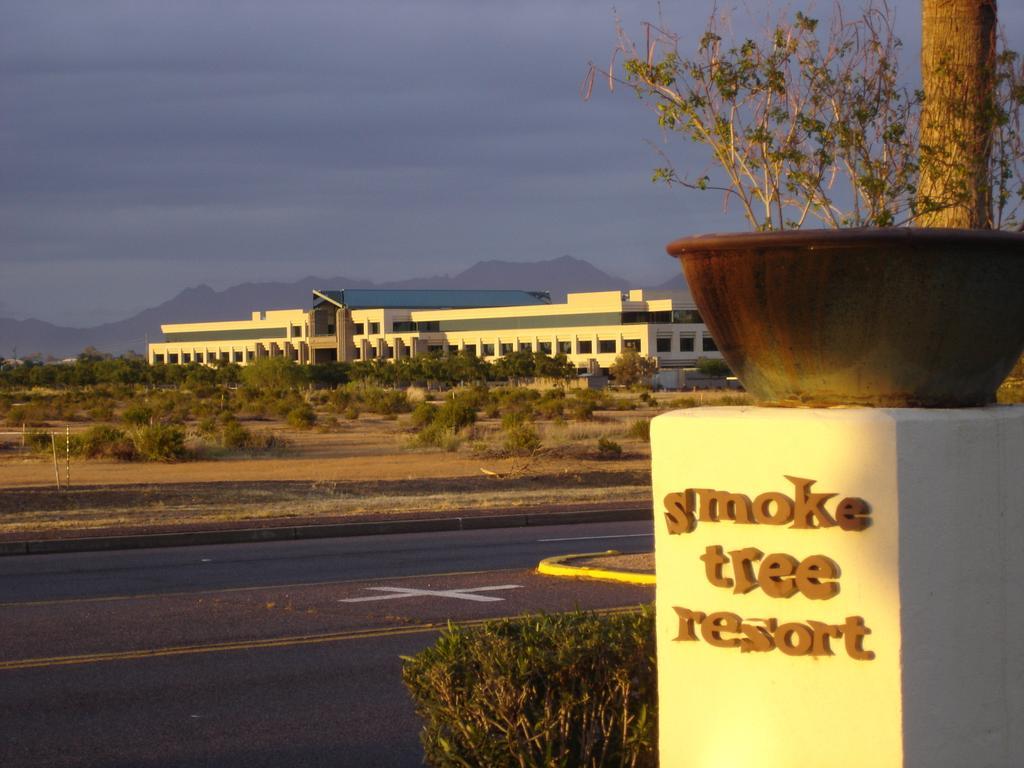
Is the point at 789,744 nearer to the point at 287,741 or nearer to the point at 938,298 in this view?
the point at 938,298

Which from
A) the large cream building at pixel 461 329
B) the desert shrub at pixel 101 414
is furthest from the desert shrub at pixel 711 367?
the desert shrub at pixel 101 414

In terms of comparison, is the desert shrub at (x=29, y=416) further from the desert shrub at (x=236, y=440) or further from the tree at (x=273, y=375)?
the tree at (x=273, y=375)

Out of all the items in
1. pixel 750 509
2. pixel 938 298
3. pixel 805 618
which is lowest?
pixel 805 618

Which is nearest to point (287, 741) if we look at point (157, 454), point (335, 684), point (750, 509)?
point (335, 684)

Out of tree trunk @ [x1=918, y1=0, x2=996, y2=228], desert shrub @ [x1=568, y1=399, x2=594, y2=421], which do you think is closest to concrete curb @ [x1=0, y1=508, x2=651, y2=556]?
tree trunk @ [x1=918, y1=0, x2=996, y2=228]

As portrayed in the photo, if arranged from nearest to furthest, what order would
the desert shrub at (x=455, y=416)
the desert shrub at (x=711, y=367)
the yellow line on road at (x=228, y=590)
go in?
the yellow line on road at (x=228, y=590)
the desert shrub at (x=455, y=416)
the desert shrub at (x=711, y=367)

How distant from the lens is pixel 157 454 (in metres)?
36.9

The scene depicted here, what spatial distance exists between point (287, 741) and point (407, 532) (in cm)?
1235

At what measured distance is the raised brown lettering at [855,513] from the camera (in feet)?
15.9

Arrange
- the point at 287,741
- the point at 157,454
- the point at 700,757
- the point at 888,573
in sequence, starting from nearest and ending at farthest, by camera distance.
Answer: the point at 888,573 → the point at 700,757 → the point at 287,741 → the point at 157,454

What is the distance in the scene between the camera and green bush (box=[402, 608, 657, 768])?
5469 millimetres

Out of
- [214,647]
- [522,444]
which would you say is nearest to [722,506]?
[214,647]

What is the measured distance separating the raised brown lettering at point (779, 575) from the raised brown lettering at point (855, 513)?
0.26 meters

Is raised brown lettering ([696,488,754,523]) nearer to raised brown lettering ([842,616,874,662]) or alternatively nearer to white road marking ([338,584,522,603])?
raised brown lettering ([842,616,874,662])
